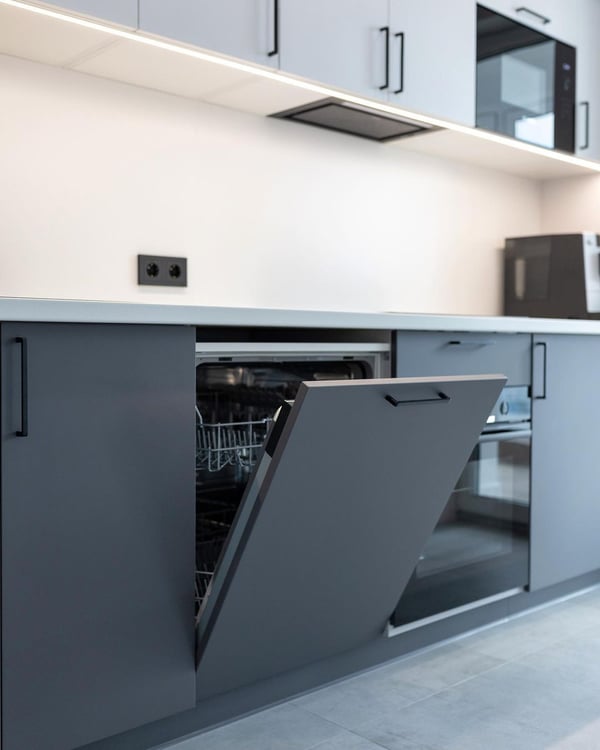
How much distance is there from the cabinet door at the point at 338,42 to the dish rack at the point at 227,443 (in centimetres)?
99

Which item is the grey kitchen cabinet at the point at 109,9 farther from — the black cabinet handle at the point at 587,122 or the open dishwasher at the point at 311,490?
the black cabinet handle at the point at 587,122

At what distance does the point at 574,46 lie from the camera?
11.2ft

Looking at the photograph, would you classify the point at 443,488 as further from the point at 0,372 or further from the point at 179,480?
the point at 0,372

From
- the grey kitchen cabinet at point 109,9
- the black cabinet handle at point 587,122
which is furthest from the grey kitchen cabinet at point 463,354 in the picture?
the black cabinet handle at point 587,122

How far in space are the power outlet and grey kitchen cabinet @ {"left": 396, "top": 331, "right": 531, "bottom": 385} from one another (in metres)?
0.74

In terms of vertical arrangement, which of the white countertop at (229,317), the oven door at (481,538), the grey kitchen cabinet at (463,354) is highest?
the white countertop at (229,317)

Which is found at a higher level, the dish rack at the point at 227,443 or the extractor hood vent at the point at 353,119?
the extractor hood vent at the point at 353,119

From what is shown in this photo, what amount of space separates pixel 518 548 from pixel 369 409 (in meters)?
1.26

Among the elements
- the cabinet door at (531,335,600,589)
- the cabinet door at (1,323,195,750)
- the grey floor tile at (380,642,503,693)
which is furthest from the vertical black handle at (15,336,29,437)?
the cabinet door at (531,335,600,589)

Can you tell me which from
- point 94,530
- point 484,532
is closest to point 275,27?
point 94,530

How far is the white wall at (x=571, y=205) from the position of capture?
384 cm

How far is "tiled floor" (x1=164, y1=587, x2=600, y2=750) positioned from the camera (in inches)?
78.7

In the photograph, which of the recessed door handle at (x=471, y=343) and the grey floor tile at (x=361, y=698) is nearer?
the grey floor tile at (x=361, y=698)

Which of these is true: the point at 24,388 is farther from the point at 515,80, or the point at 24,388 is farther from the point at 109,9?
the point at 515,80
